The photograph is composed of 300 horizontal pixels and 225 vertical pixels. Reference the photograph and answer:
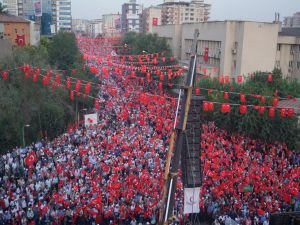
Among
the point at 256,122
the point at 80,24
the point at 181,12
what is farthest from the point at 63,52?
the point at 80,24

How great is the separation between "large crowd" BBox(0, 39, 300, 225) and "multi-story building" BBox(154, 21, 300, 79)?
12299 millimetres

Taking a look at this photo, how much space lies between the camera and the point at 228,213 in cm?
1245

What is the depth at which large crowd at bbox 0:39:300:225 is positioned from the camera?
468 inches

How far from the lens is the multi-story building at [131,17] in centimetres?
11525

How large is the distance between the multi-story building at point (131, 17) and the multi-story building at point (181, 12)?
24884 millimetres

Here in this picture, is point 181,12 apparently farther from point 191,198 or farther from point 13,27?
point 191,198

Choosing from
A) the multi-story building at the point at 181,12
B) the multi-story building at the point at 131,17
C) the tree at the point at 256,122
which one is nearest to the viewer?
the tree at the point at 256,122

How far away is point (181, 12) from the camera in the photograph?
→ 85.1m

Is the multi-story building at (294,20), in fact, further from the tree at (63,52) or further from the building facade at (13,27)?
the building facade at (13,27)

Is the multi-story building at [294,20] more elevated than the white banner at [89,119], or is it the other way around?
the multi-story building at [294,20]

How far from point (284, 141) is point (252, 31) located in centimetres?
1281

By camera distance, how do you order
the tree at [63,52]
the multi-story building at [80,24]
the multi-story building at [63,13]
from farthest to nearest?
1. the multi-story building at [80,24]
2. the multi-story building at [63,13]
3. the tree at [63,52]

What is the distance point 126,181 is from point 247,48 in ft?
66.2

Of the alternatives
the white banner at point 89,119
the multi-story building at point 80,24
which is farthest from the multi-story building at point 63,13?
the white banner at point 89,119
